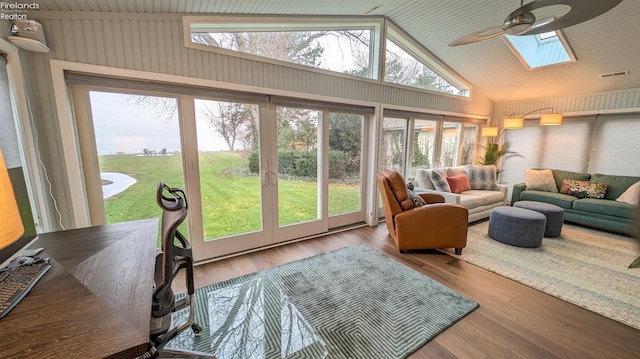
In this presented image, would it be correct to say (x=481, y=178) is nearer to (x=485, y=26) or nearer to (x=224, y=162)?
(x=485, y=26)

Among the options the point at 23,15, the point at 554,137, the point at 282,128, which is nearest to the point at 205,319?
the point at 282,128

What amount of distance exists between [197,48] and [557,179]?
646 cm

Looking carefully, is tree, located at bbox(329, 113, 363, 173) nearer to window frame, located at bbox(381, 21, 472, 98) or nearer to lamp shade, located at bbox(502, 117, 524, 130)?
window frame, located at bbox(381, 21, 472, 98)

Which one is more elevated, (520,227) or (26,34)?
(26,34)

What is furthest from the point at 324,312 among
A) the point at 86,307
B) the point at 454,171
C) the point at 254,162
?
the point at 454,171

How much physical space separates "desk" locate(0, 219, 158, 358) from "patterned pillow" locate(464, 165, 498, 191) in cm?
527

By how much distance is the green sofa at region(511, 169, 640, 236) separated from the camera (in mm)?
3723

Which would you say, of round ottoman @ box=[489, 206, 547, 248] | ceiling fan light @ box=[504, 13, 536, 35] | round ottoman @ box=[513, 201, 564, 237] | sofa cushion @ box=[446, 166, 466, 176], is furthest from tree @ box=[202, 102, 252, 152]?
round ottoman @ box=[513, 201, 564, 237]

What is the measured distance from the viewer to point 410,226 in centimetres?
295

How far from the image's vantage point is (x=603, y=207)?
382 cm

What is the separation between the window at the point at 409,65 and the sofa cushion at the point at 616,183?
10.00 ft

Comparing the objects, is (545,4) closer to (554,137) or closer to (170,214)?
(170,214)

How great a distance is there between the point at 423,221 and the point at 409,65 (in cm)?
293

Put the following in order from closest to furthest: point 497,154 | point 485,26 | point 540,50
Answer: point 485,26
point 540,50
point 497,154
